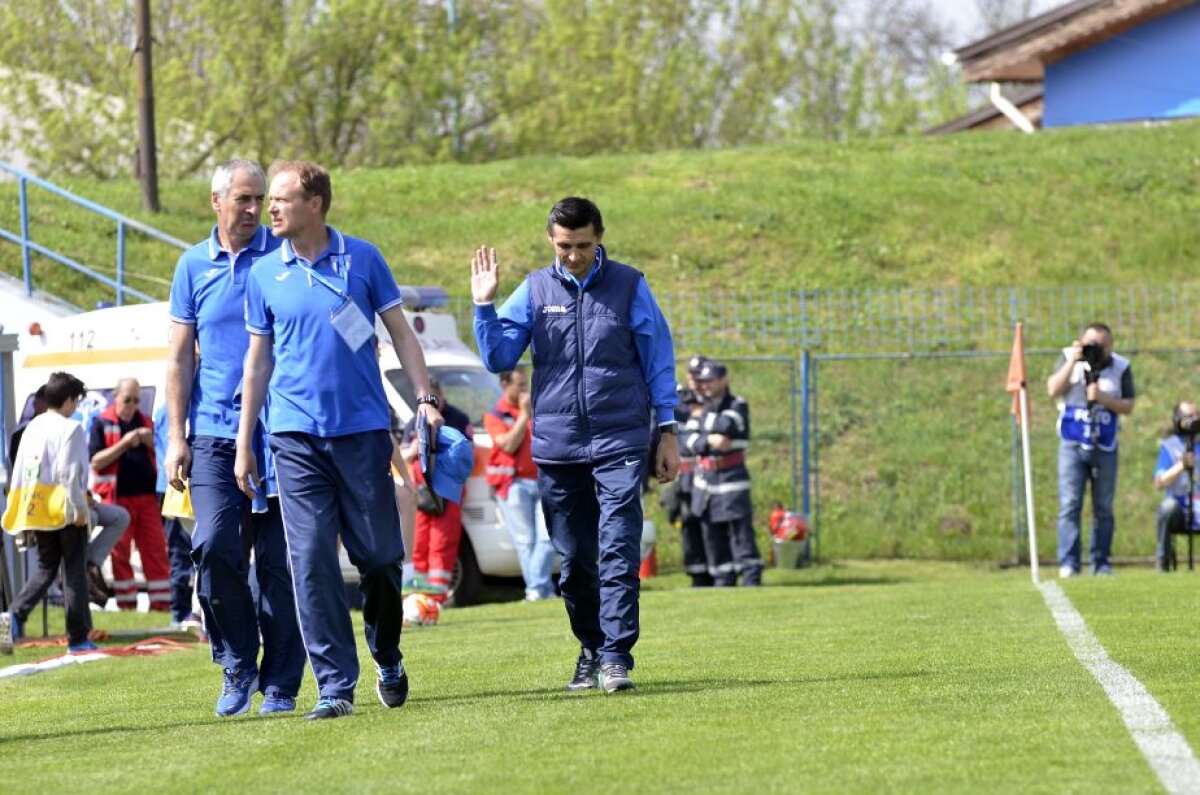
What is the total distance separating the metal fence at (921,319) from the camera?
25.6m

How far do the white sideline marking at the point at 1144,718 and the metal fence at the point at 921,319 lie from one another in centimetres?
1488

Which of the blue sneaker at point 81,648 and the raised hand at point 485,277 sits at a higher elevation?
the raised hand at point 485,277

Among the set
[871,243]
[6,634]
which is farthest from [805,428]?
[6,634]

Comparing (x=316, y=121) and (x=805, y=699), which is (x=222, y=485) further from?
(x=316, y=121)

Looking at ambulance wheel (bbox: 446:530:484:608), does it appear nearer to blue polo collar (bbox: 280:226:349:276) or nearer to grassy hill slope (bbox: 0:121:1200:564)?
grassy hill slope (bbox: 0:121:1200:564)

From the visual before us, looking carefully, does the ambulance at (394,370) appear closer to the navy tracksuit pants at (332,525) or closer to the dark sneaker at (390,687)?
the dark sneaker at (390,687)

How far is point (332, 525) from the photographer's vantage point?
788 centimetres

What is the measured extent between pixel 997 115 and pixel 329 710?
40.7m

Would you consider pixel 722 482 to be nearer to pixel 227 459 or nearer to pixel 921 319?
pixel 921 319

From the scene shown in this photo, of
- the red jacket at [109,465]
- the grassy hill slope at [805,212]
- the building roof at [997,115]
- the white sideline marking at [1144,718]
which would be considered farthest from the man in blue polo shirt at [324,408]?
the building roof at [997,115]

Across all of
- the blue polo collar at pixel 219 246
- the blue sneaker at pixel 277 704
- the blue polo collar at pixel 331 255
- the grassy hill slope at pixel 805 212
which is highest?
the grassy hill slope at pixel 805 212

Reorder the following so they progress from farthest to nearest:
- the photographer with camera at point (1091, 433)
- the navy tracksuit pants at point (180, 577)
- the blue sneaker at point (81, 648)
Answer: the photographer with camera at point (1091, 433), the navy tracksuit pants at point (180, 577), the blue sneaker at point (81, 648)

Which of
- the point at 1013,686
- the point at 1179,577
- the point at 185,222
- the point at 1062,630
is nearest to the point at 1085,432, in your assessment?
the point at 1179,577

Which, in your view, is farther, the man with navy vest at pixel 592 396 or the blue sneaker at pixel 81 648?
the blue sneaker at pixel 81 648
